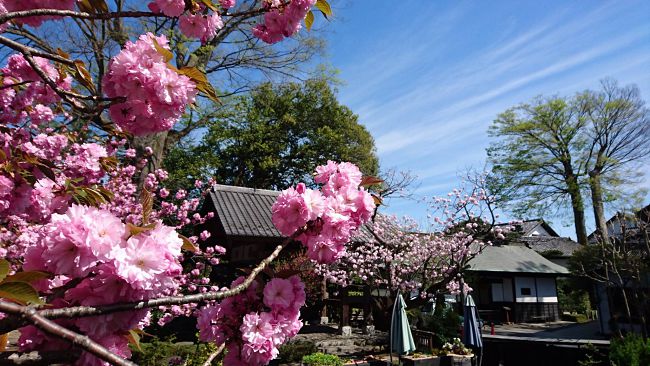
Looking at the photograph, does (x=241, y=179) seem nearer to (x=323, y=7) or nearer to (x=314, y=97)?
(x=314, y=97)

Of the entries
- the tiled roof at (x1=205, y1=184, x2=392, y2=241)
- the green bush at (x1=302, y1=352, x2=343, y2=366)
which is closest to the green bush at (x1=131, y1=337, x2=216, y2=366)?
the green bush at (x1=302, y1=352, x2=343, y2=366)

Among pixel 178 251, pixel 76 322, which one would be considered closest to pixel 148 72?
pixel 178 251

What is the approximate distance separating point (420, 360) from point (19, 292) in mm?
9704

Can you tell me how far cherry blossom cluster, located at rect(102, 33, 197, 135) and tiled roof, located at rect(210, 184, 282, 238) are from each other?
956 cm

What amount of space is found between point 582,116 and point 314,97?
16.3 m

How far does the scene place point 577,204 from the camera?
78.8 ft

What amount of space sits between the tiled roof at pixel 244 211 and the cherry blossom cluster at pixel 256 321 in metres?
9.60

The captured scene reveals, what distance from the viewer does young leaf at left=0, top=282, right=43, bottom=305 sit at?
916mm

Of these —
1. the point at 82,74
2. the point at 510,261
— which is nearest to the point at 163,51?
the point at 82,74

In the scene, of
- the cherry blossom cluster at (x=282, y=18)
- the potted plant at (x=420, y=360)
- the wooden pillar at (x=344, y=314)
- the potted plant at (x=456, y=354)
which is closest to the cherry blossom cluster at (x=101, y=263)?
the cherry blossom cluster at (x=282, y=18)

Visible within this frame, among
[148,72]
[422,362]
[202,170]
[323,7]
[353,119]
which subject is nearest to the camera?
[148,72]

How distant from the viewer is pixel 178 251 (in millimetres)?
1057

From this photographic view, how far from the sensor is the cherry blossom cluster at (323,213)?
162 cm

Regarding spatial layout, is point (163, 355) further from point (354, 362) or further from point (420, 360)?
point (420, 360)
